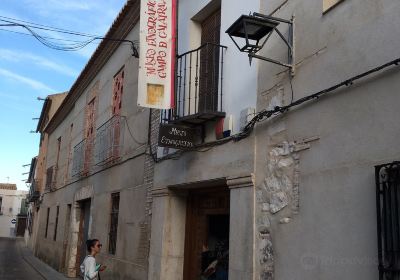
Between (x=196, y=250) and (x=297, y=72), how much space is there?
3605mm

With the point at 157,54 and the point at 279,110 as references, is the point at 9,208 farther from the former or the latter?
the point at 279,110

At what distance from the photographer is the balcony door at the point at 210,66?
254 inches

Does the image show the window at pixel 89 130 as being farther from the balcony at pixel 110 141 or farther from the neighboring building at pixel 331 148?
the neighboring building at pixel 331 148

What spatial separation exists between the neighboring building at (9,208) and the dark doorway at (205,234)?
5689 cm

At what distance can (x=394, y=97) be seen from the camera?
3.46 m

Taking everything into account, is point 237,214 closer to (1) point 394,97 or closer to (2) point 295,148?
(2) point 295,148

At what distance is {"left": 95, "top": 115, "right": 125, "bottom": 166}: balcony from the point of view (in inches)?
417

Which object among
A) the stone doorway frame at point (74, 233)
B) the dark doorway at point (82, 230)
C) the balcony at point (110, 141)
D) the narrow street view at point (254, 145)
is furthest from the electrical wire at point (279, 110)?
the stone doorway frame at point (74, 233)

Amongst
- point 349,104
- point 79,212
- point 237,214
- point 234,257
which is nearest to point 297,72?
point 349,104

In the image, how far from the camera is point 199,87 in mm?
6879

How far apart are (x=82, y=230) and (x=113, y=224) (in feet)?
13.9

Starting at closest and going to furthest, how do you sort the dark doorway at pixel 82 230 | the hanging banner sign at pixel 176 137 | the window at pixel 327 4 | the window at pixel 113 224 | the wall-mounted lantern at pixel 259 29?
the window at pixel 327 4 → the wall-mounted lantern at pixel 259 29 → the hanging banner sign at pixel 176 137 → the window at pixel 113 224 → the dark doorway at pixel 82 230

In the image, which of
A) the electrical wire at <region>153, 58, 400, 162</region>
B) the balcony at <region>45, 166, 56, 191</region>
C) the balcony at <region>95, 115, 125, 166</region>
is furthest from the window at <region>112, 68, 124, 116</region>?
the balcony at <region>45, 166, 56, 191</region>

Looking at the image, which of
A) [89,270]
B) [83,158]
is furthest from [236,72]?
[83,158]
